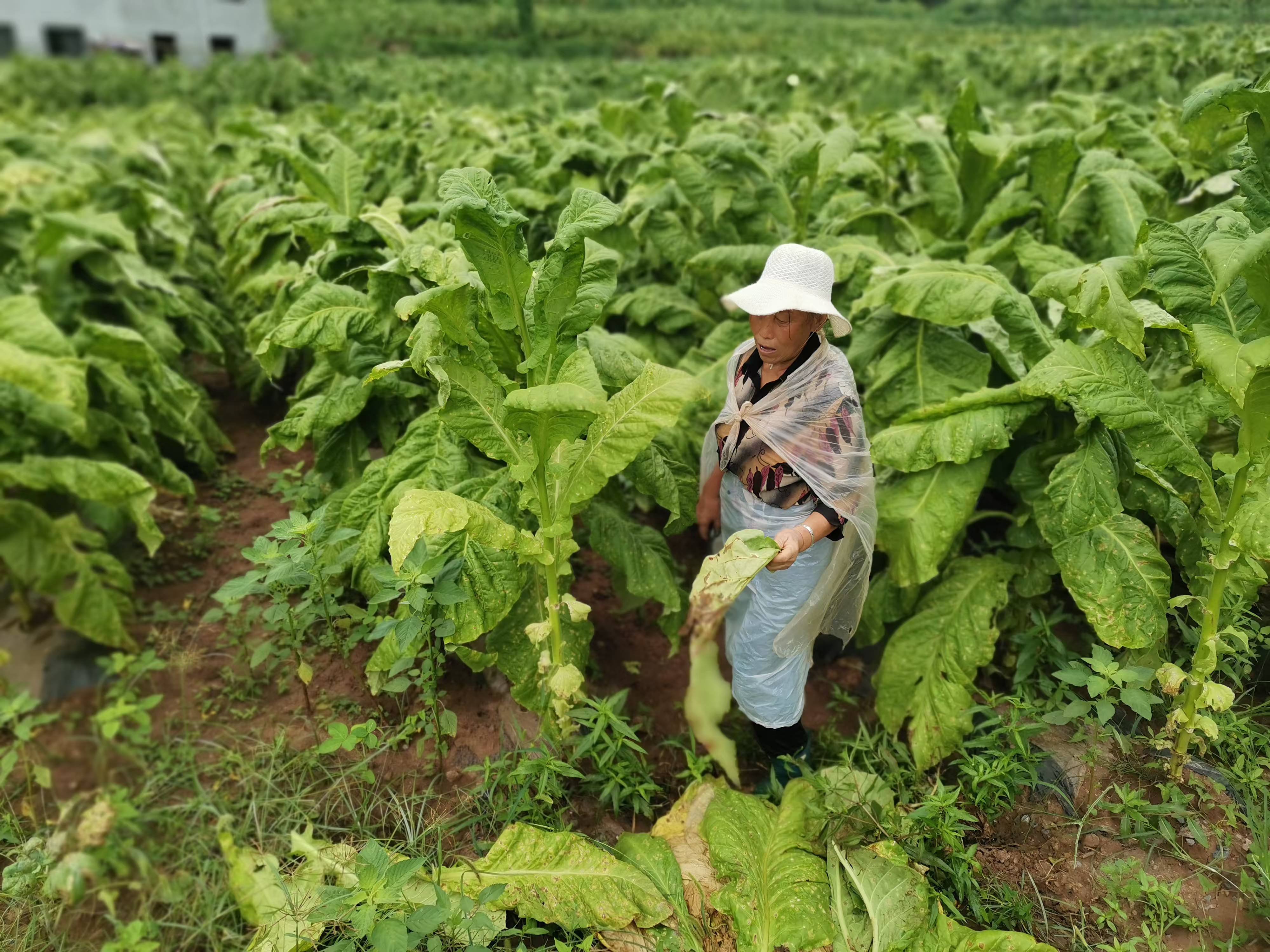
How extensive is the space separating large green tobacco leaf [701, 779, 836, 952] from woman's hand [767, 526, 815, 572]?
770 millimetres

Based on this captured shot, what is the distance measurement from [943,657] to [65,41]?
3459 centimetres

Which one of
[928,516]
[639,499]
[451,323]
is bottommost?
[639,499]

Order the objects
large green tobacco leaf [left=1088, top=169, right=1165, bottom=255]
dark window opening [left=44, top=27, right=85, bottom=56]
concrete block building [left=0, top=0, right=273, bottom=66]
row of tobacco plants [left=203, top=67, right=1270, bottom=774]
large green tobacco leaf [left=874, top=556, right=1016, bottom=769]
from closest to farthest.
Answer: row of tobacco plants [left=203, top=67, right=1270, bottom=774], large green tobacco leaf [left=874, top=556, right=1016, bottom=769], large green tobacco leaf [left=1088, top=169, right=1165, bottom=255], concrete block building [left=0, top=0, right=273, bottom=66], dark window opening [left=44, top=27, right=85, bottom=56]

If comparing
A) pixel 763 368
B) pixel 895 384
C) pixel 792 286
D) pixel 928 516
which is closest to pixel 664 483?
pixel 763 368

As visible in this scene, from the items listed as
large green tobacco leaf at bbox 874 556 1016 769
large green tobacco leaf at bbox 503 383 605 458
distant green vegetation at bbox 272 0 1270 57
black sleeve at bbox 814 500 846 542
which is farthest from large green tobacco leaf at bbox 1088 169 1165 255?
distant green vegetation at bbox 272 0 1270 57

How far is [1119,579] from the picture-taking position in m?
2.43

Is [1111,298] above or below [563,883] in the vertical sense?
above

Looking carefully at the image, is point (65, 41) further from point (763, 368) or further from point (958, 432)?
point (958, 432)

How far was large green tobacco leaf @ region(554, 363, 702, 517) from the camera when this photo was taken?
222 centimetres

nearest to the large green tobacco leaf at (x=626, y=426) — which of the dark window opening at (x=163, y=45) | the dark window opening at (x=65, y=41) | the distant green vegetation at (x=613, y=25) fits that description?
the distant green vegetation at (x=613, y=25)

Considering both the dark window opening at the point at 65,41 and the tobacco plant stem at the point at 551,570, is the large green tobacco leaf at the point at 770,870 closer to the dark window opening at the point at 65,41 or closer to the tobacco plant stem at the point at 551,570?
the tobacco plant stem at the point at 551,570

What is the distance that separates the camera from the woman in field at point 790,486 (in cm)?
228

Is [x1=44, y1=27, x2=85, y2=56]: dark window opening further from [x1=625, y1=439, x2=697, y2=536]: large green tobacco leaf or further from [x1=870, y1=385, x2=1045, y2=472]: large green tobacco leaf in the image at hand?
[x1=870, y1=385, x2=1045, y2=472]: large green tobacco leaf

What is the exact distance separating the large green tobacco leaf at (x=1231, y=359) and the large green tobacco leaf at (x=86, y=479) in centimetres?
337
